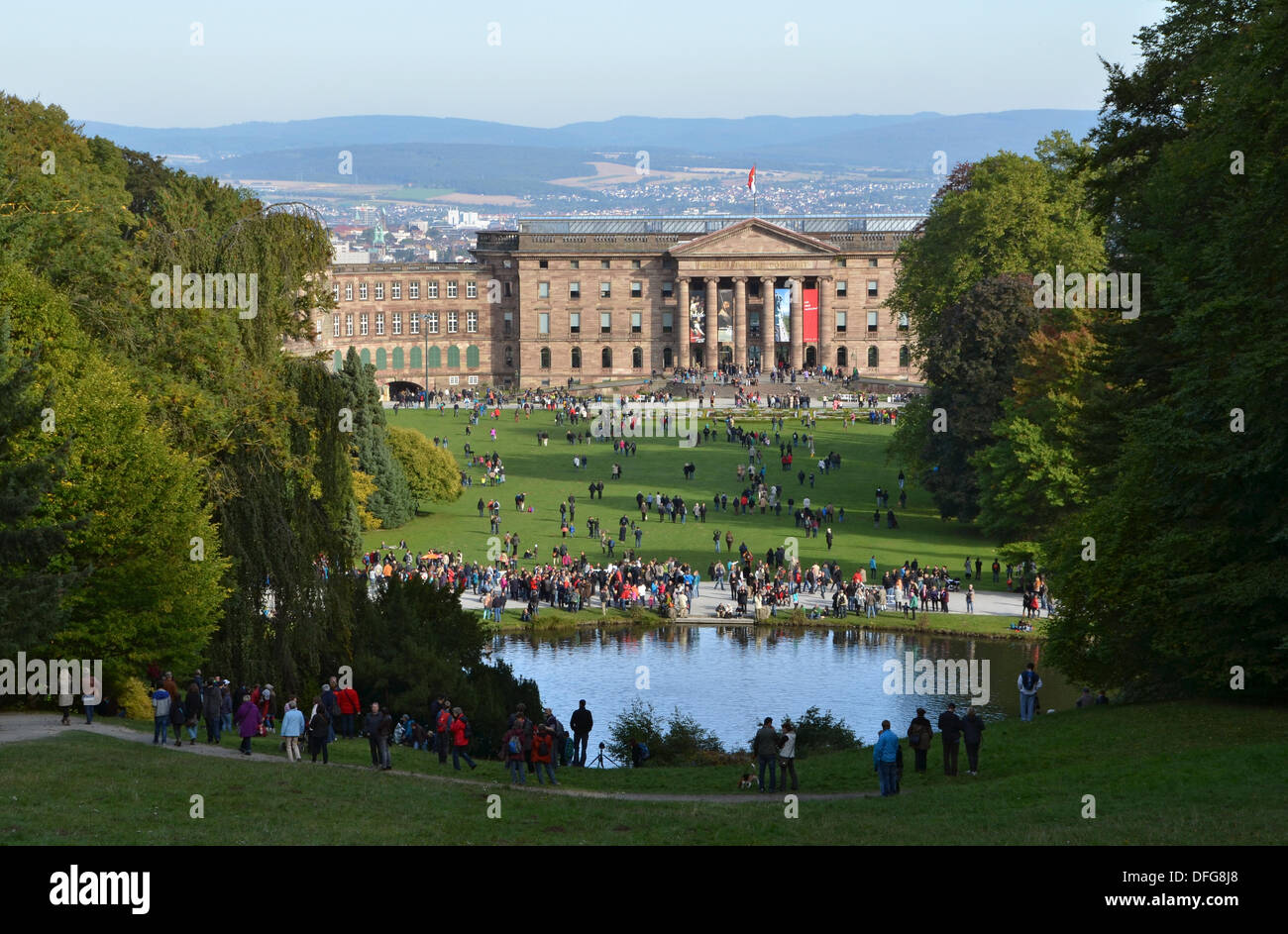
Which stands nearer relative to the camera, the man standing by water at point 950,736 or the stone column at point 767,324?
the man standing by water at point 950,736

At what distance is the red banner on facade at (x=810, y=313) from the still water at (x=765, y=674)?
77379 mm

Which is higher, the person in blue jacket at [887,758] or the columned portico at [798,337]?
the columned portico at [798,337]

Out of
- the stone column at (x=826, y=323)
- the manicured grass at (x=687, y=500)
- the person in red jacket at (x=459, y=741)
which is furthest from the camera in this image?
the stone column at (x=826, y=323)

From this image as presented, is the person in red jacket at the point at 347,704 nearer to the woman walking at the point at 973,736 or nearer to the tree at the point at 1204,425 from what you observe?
the woman walking at the point at 973,736

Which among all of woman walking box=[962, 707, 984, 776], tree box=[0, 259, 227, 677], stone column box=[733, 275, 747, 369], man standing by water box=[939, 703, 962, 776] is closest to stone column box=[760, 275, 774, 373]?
stone column box=[733, 275, 747, 369]

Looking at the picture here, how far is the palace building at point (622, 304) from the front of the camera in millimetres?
127062

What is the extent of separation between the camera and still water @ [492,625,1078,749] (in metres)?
36.9

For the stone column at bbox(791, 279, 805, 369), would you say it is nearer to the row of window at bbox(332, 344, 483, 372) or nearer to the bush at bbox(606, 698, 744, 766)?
the row of window at bbox(332, 344, 483, 372)

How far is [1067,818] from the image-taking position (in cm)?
1853

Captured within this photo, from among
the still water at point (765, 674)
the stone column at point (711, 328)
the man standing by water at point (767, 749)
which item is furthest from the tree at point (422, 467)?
the stone column at point (711, 328)

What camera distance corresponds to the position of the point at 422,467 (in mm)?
65375

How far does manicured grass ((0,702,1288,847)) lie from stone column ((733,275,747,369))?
102825mm

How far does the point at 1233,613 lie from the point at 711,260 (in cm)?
10473
